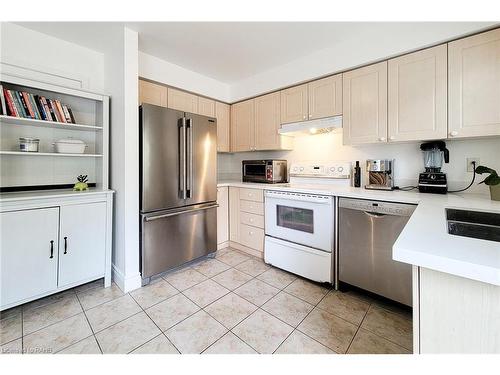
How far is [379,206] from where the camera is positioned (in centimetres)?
178

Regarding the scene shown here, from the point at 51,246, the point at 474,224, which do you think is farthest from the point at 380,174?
the point at 51,246

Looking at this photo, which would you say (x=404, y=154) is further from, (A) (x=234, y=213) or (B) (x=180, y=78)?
(B) (x=180, y=78)

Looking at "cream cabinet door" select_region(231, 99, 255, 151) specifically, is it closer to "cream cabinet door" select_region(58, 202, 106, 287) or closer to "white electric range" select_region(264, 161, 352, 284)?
"white electric range" select_region(264, 161, 352, 284)

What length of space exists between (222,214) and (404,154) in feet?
7.15

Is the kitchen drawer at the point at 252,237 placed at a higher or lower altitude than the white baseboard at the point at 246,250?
higher

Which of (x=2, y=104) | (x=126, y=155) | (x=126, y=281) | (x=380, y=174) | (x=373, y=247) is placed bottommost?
(x=126, y=281)

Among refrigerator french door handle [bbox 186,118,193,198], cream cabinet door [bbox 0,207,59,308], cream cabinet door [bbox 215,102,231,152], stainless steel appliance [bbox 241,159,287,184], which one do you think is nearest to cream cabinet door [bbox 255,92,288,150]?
stainless steel appliance [bbox 241,159,287,184]

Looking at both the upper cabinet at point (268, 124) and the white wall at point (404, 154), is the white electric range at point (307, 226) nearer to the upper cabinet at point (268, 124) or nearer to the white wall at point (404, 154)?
the white wall at point (404, 154)

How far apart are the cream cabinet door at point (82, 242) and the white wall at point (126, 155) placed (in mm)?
150

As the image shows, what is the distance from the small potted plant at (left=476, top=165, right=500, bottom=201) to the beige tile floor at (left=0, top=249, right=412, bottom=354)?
1.10m

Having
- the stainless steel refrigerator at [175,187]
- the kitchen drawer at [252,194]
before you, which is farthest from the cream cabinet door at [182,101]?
the kitchen drawer at [252,194]

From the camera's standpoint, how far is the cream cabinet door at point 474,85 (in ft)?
5.18

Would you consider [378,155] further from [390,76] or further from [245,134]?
[245,134]
